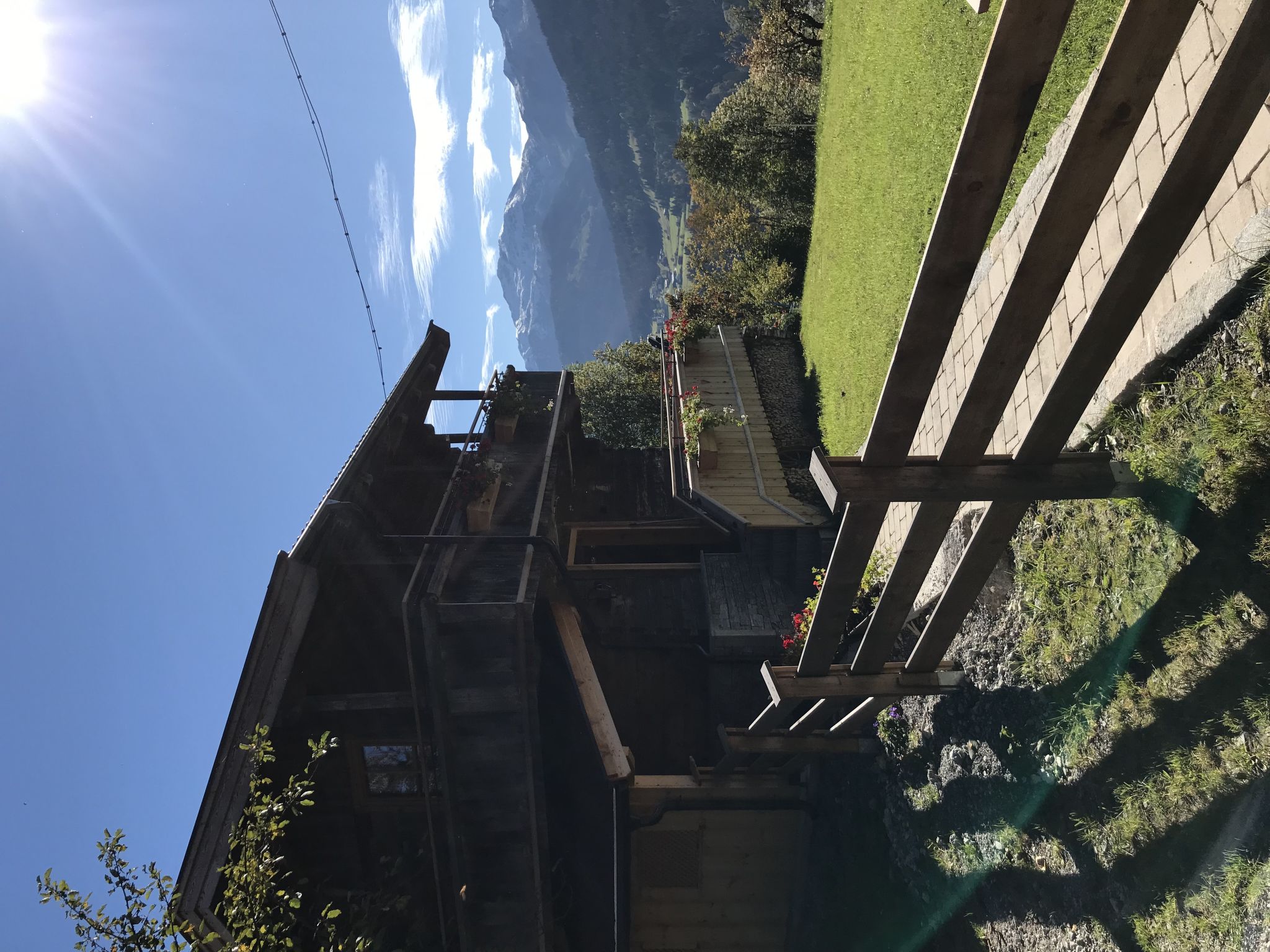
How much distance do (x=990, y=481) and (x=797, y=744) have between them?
596cm

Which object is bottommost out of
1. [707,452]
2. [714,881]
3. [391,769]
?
[714,881]

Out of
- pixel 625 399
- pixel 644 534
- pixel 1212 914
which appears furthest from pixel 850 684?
pixel 625 399

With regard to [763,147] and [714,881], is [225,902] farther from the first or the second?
[763,147]

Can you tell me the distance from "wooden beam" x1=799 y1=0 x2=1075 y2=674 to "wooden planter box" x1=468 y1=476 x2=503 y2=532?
7657 millimetres

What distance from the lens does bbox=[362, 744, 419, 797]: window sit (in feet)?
34.4

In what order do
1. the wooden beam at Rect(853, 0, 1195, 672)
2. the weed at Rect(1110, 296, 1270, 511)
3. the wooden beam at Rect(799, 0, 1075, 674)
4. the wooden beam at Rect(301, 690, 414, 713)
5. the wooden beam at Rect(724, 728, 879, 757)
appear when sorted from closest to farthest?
the wooden beam at Rect(799, 0, 1075, 674) < the wooden beam at Rect(853, 0, 1195, 672) < the weed at Rect(1110, 296, 1270, 511) < the wooden beam at Rect(724, 728, 879, 757) < the wooden beam at Rect(301, 690, 414, 713)

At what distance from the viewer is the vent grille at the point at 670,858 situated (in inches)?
452

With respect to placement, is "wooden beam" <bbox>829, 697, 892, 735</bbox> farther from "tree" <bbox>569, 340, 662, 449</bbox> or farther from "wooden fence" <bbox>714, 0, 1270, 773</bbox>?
"tree" <bbox>569, 340, 662, 449</bbox>

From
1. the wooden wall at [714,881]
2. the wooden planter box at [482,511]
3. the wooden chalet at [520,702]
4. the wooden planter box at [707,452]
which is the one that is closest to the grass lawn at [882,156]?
the wooden planter box at [707,452]

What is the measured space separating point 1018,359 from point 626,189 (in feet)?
563

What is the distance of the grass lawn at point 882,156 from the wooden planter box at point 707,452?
2.38m

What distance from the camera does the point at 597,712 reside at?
985cm

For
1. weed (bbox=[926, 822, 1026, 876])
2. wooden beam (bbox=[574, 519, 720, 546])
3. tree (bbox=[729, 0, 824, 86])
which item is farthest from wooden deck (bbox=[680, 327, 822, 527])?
tree (bbox=[729, 0, 824, 86])

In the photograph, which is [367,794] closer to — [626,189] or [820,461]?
[820,461]
